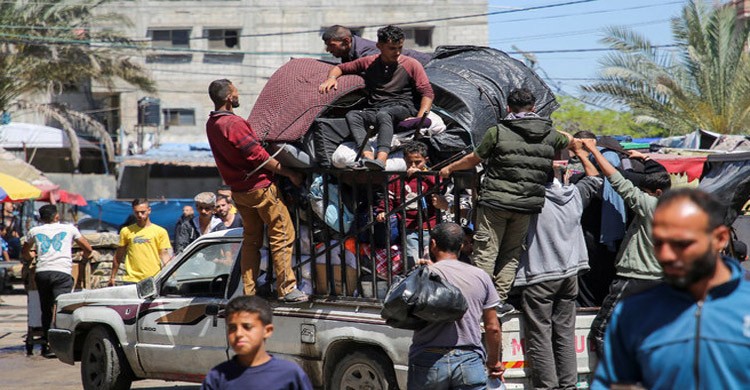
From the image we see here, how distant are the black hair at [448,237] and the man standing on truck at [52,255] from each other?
7528 mm

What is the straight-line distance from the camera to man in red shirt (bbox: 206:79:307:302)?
27.3ft

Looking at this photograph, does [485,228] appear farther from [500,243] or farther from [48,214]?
[48,214]

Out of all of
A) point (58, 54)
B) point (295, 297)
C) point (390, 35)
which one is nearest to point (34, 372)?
point (295, 297)

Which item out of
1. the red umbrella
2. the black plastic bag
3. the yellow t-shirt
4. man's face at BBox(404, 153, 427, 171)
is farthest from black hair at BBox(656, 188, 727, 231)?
the red umbrella

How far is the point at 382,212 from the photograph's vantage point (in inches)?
321

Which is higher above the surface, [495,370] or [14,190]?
[495,370]

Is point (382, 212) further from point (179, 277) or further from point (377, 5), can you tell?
point (377, 5)

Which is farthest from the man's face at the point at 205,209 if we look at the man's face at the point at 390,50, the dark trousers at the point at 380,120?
the man's face at the point at 390,50

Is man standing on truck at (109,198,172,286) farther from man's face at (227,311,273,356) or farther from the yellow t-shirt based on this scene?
man's face at (227,311,273,356)

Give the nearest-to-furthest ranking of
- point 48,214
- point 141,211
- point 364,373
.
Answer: point 364,373 < point 141,211 < point 48,214

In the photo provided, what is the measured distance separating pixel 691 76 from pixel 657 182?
51.6 feet

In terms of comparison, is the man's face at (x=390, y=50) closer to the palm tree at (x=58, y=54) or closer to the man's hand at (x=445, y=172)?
the man's hand at (x=445, y=172)

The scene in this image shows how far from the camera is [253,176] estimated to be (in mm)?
8461

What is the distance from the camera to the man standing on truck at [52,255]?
13227 mm
